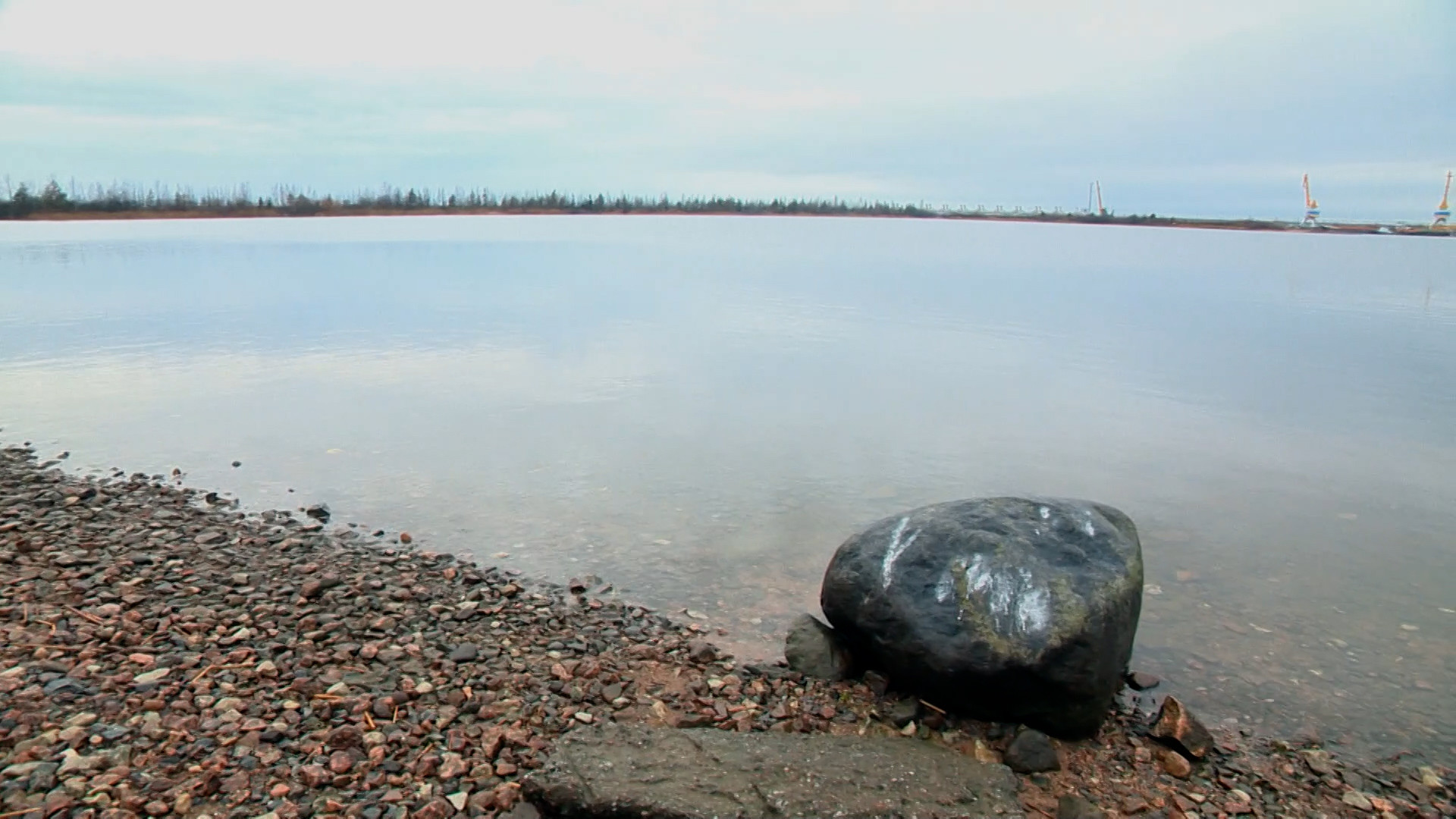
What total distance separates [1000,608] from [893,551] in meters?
0.61

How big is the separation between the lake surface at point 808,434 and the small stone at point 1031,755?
44.3 inches

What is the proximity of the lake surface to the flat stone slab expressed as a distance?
53.5 inches

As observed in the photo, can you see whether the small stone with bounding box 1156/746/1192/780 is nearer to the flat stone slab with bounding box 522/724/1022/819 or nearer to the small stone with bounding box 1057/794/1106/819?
the small stone with bounding box 1057/794/1106/819

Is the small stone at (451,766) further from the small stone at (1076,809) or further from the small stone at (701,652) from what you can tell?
the small stone at (1076,809)

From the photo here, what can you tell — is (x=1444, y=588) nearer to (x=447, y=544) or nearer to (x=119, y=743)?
(x=447, y=544)

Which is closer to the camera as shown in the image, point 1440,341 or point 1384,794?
point 1384,794

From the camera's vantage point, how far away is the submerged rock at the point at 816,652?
485 centimetres

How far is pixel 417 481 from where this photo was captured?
8.26 meters

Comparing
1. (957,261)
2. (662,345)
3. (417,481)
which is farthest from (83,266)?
(957,261)

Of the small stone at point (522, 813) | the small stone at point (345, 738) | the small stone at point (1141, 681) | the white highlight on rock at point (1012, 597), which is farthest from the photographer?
the small stone at point (1141, 681)

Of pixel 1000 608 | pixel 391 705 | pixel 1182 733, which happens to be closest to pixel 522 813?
pixel 391 705

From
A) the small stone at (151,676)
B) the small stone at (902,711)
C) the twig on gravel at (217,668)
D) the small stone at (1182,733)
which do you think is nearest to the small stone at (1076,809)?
the small stone at (1182,733)

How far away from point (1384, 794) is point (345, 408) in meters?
9.75

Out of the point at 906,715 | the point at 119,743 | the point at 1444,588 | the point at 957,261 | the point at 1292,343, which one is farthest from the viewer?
→ the point at 957,261
